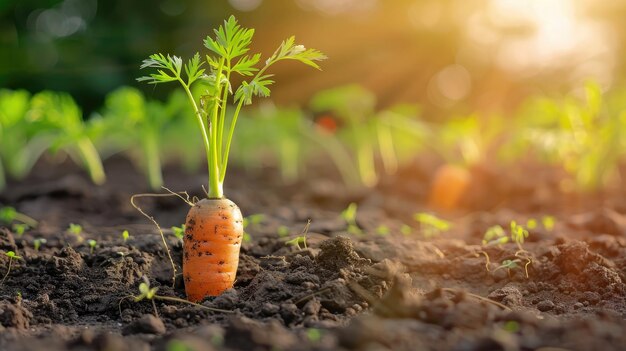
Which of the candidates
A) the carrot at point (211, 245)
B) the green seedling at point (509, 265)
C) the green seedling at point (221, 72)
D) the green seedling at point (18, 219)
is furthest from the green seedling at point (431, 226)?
the green seedling at point (18, 219)

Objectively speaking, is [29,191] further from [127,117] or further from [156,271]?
[156,271]

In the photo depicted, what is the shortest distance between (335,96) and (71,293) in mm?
3817

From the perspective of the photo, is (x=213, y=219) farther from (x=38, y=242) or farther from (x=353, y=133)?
(x=353, y=133)

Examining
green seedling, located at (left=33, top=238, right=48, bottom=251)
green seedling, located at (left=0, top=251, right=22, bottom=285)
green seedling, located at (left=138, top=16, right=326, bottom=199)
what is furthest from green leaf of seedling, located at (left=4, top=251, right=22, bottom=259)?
green seedling, located at (left=138, top=16, right=326, bottom=199)

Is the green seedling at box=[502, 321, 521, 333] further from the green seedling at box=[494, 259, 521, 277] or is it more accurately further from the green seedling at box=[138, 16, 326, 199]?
the green seedling at box=[138, 16, 326, 199]

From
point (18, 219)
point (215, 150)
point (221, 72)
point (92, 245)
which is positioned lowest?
point (92, 245)

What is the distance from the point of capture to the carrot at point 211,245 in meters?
2.82

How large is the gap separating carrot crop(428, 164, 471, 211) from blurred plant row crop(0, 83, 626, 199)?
10 millimetres

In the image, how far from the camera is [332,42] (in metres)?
13.7

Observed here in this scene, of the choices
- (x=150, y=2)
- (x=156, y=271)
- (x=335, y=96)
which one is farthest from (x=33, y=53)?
(x=156, y=271)

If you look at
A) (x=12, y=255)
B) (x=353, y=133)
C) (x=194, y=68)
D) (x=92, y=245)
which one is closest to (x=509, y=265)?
(x=194, y=68)

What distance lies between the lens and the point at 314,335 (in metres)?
2.11

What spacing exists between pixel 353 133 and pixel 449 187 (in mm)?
1393

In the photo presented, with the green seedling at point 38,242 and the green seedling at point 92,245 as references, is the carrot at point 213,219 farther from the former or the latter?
the green seedling at point 38,242
